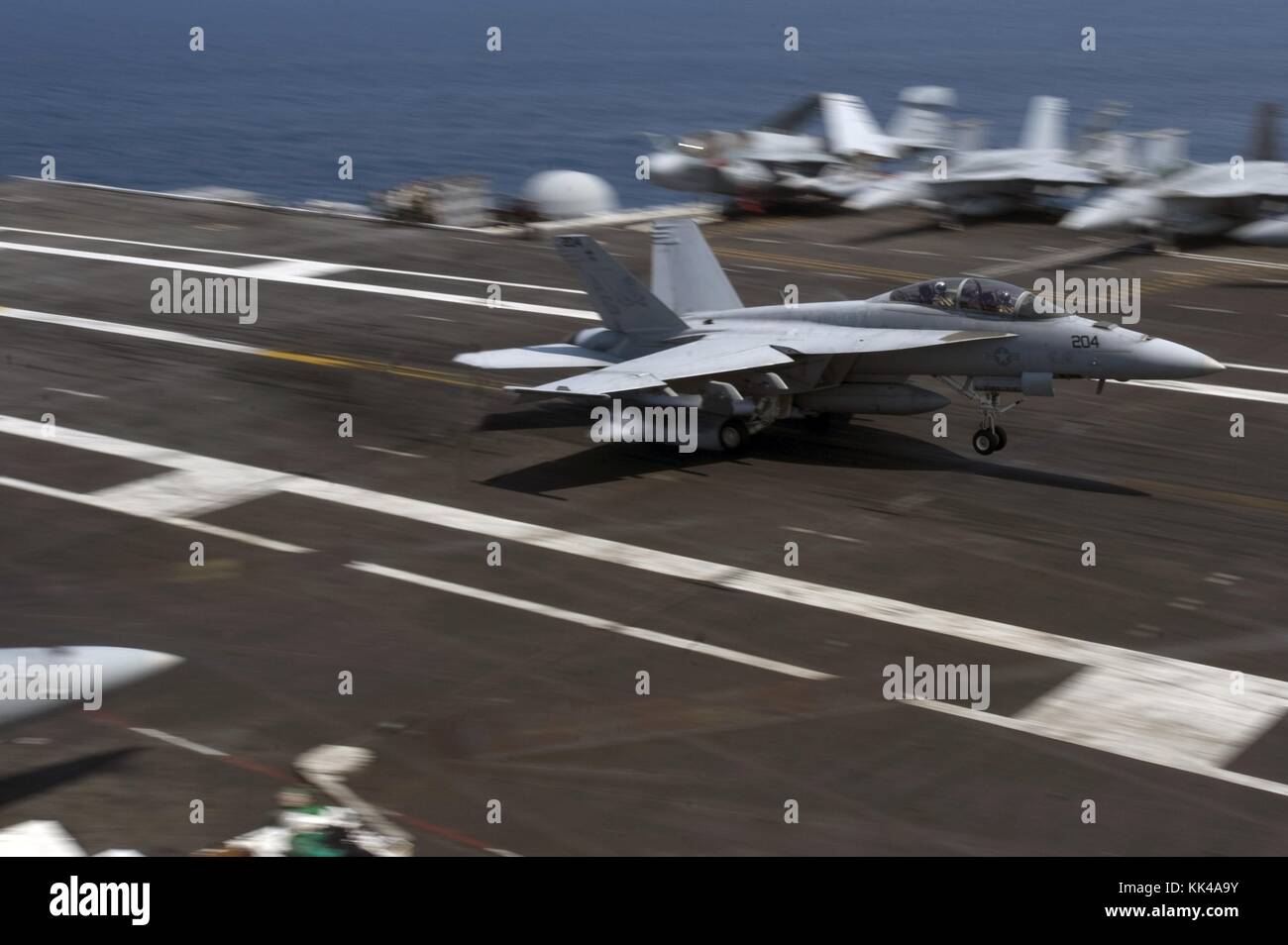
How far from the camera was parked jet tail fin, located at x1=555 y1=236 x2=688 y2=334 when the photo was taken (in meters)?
29.3

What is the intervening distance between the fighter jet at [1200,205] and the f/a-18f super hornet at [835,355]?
85.9ft

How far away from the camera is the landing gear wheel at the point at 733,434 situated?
91.5 ft

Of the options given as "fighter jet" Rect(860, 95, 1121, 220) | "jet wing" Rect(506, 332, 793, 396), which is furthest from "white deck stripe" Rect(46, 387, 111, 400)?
"fighter jet" Rect(860, 95, 1121, 220)

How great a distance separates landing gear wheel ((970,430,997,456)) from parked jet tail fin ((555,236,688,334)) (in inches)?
257

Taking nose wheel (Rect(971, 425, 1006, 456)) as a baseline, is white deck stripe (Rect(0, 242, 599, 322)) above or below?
above

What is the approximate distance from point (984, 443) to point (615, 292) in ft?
27.2

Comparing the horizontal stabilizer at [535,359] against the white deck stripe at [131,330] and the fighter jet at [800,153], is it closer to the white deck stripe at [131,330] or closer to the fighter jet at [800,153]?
the white deck stripe at [131,330]

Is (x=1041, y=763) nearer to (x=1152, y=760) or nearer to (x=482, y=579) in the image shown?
(x=1152, y=760)

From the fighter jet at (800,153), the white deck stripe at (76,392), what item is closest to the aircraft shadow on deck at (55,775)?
the white deck stripe at (76,392)

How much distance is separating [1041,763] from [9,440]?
2249 centimetres

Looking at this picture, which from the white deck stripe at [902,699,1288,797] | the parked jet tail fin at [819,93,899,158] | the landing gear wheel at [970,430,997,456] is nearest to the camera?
the white deck stripe at [902,699,1288,797]

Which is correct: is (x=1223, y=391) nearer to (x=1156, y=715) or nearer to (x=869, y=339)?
(x=869, y=339)

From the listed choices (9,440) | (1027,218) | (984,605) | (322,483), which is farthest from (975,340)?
(1027,218)

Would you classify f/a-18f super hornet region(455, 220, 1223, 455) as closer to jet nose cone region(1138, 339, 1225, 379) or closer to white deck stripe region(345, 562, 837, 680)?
jet nose cone region(1138, 339, 1225, 379)
